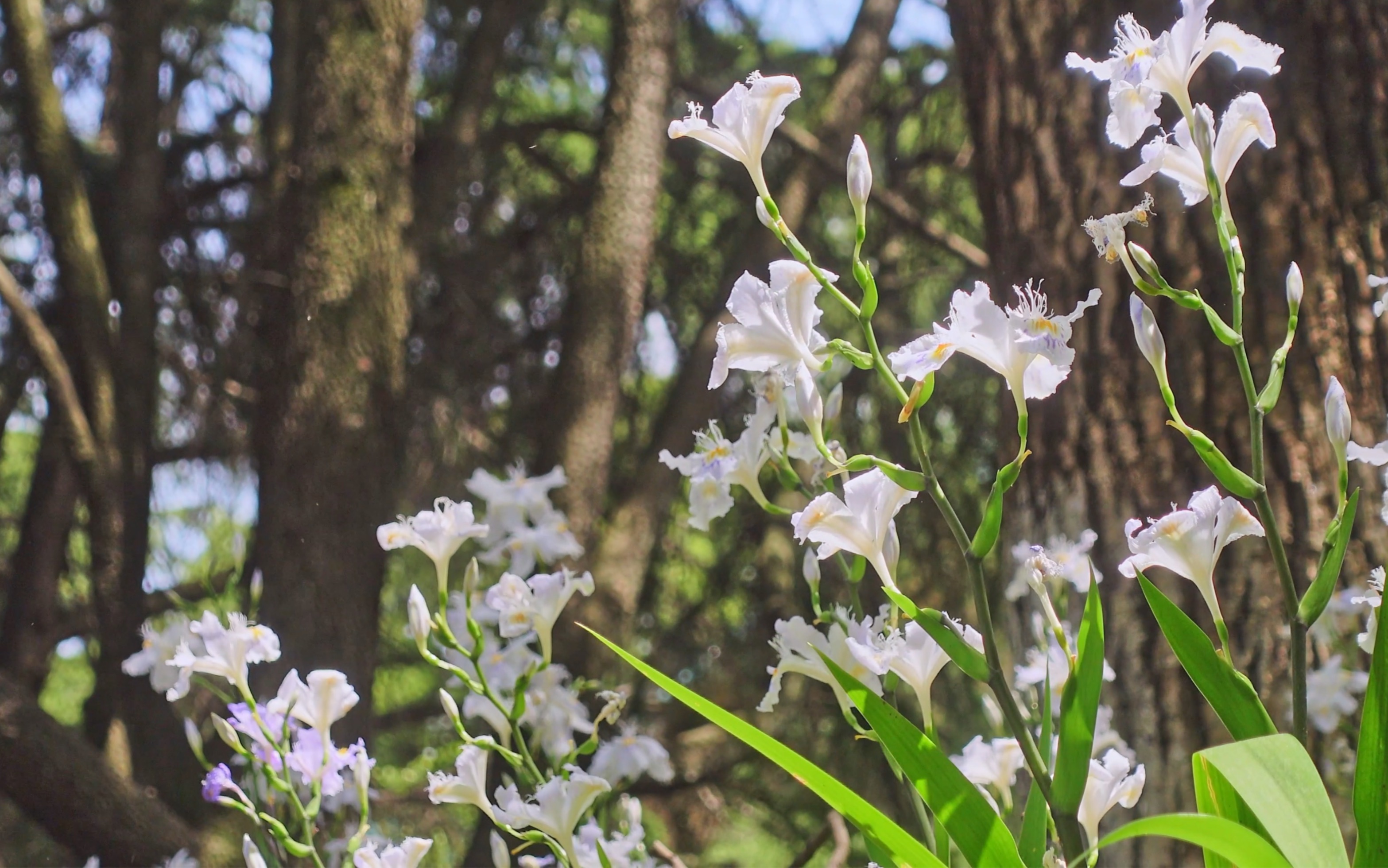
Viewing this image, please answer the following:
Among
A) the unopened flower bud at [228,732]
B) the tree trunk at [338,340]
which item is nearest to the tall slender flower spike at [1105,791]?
the unopened flower bud at [228,732]

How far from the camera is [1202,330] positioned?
1.20 metres

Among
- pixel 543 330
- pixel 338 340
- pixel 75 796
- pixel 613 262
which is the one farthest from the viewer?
pixel 543 330

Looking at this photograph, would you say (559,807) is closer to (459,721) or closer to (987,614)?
(459,721)

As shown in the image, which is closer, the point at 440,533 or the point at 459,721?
the point at 459,721

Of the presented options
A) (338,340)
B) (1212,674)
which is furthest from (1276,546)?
(338,340)

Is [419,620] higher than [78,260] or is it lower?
lower

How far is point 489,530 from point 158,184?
1279 millimetres

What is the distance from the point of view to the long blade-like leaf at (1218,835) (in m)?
0.41

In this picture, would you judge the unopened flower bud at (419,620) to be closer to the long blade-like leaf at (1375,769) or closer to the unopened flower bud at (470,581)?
the unopened flower bud at (470,581)

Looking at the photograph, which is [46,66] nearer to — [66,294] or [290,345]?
[66,294]

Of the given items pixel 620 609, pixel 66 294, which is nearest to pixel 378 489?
pixel 620 609

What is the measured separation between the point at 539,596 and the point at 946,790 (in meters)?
0.52

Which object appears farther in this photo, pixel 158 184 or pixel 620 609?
pixel 158 184

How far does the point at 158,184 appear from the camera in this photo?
223 cm
